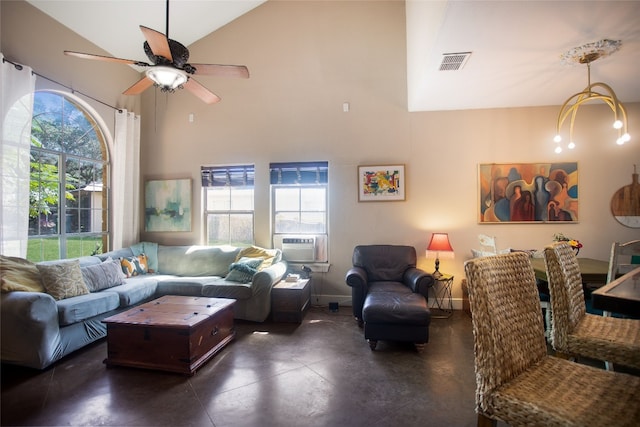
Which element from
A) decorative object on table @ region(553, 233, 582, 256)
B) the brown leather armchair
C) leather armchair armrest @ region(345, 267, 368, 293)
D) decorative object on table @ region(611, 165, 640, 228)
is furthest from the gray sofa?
decorative object on table @ region(611, 165, 640, 228)

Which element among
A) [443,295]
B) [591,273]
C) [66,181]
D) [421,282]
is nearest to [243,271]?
[421,282]

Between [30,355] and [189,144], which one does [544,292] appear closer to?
[30,355]

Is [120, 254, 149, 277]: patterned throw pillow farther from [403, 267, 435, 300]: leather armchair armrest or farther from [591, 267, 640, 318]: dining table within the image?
[591, 267, 640, 318]: dining table

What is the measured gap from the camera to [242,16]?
441 centimetres

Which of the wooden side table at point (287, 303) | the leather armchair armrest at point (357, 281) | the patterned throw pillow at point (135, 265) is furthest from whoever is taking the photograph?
the patterned throw pillow at point (135, 265)

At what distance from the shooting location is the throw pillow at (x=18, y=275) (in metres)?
2.41

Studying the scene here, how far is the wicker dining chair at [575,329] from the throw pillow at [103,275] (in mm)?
4031

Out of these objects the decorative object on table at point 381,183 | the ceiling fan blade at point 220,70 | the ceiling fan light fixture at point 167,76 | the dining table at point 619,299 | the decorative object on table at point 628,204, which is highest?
the ceiling fan blade at point 220,70

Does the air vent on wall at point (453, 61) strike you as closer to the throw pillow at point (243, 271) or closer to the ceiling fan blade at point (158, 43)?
the ceiling fan blade at point (158, 43)

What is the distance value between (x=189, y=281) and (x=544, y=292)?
13.0 ft

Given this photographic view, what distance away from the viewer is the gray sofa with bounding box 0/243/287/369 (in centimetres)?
228

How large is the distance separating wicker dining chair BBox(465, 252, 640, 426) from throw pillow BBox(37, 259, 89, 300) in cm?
348

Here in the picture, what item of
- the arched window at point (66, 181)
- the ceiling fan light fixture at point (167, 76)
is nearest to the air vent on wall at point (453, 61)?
the ceiling fan light fixture at point (167, 76)

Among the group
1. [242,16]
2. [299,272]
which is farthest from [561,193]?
[242,16]
